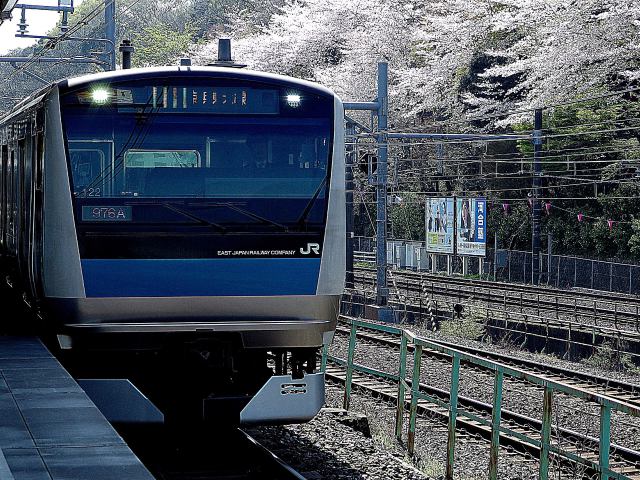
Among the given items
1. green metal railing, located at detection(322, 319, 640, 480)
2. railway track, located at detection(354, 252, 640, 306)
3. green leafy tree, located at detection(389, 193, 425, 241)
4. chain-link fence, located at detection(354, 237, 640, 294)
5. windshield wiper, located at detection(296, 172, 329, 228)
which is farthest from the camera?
green leafy tree, located at detection(389, 193, 425, 241)

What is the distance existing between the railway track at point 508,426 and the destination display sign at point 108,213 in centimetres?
355

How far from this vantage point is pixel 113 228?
9.58 meters

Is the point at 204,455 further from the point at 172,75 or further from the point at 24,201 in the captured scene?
the point at 172,75

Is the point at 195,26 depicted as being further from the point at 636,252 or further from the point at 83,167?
the point at 83,167

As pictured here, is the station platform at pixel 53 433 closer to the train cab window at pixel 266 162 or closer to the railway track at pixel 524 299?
the train cab window at pixel 266 162

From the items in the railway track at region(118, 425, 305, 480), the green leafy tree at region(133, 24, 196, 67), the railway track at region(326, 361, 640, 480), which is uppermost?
the green leafy tree at region(133, 24, 196, 67)

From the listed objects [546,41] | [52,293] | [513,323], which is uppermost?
[546,41]

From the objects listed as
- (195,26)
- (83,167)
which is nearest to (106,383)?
(83,167)

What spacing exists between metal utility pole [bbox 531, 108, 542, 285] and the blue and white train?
26826 mm

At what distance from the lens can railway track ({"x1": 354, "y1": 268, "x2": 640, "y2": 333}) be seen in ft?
91.4

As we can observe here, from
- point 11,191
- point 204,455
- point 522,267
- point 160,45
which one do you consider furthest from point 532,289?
point 160,45

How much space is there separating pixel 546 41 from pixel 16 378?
91.9 ft

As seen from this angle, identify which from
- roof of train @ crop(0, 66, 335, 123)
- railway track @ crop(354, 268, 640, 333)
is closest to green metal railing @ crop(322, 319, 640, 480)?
roof of train @ crop(0, 66, 335, 123)

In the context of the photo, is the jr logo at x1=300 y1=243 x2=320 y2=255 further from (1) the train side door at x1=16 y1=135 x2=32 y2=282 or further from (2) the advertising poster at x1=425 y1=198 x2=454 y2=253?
(2) the advertising poster at x1=425 y1=198 x2=454 y2=253
